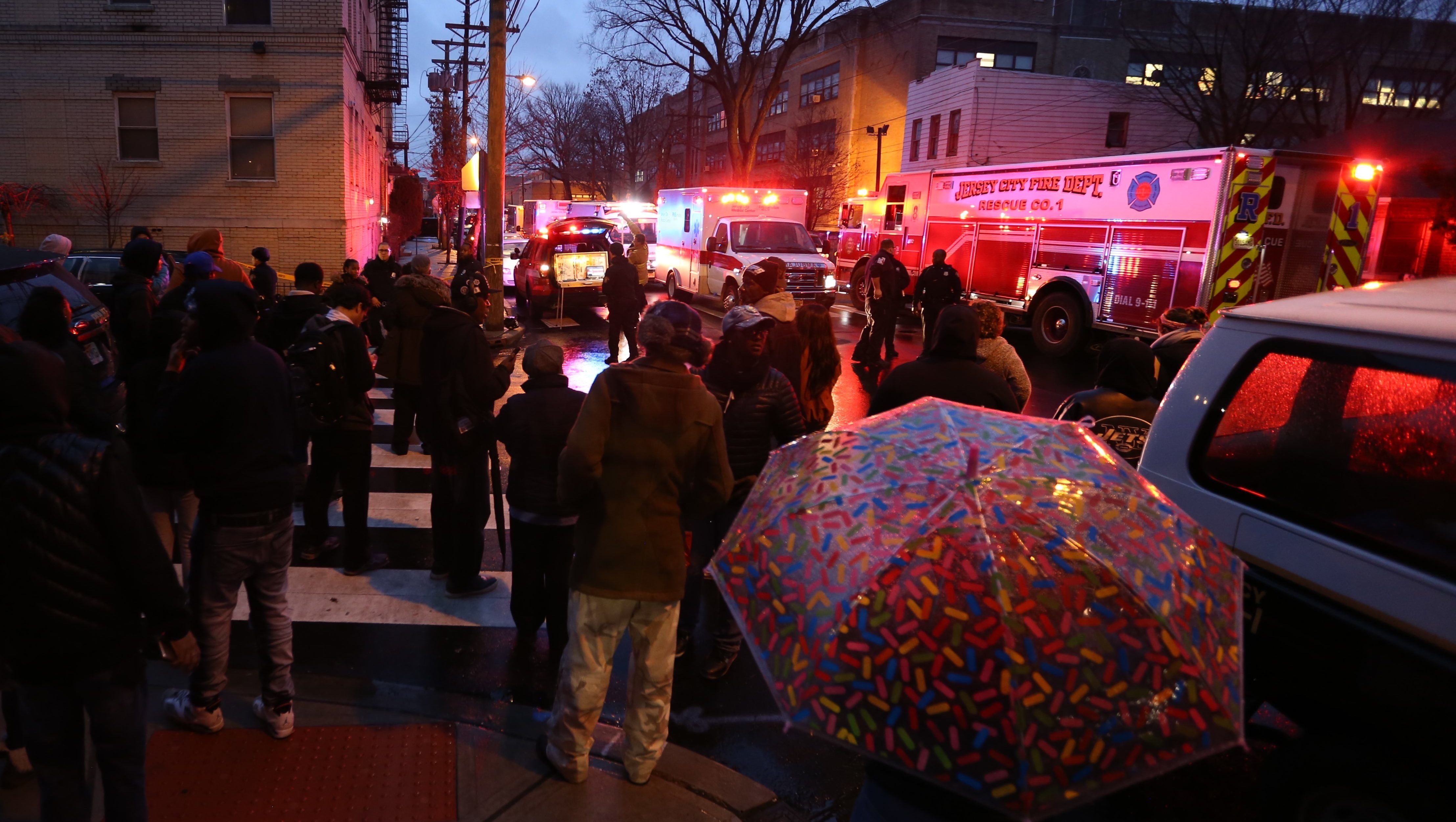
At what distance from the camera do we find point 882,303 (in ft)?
43.2

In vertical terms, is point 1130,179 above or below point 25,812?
above

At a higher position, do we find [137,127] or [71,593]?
[137,127]

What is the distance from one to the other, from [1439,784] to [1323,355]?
1.34 metres

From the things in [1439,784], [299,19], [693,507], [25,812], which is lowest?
[25,812]

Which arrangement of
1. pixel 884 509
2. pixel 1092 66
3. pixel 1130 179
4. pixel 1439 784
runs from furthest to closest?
pixel 1092 66 < pixel 1130 179 < pixel 1439 784 < pixel 884 509

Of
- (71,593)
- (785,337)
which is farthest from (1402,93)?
(71,593)

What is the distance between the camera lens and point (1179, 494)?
11.0 feet

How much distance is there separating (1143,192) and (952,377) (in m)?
10.9

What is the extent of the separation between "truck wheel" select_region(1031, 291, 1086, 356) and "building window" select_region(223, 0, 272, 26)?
16480 mm

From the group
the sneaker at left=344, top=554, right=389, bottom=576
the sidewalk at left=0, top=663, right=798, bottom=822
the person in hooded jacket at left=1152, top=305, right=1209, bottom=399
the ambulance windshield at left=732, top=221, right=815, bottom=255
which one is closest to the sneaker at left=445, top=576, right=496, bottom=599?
the sneaker at left=344, top=554, right=389, bottom=576

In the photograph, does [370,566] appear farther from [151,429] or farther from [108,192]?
[108,192]

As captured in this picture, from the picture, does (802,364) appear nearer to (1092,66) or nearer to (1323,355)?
(1323,355)

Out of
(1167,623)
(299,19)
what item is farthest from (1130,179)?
(299,19)

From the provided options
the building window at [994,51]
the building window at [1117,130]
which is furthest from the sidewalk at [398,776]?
the building window at [994,51]
